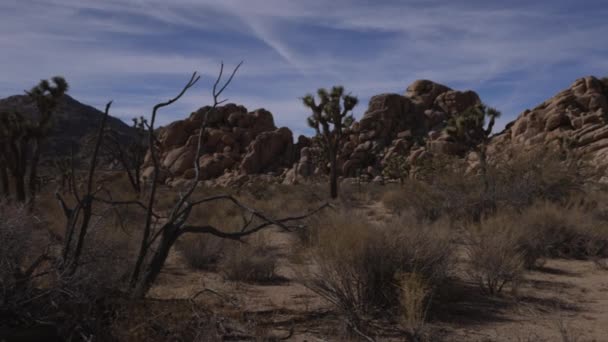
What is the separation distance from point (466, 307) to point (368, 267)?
1.34 meters

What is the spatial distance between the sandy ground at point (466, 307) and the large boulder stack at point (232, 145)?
5190 centimetres

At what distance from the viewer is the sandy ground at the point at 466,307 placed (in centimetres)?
492

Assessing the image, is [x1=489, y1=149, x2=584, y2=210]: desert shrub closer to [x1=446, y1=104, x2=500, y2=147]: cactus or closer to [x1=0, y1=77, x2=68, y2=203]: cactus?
[x1=446, y1=104, x2=500, y2=147]: cactus

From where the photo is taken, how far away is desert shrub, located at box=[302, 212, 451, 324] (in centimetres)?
533

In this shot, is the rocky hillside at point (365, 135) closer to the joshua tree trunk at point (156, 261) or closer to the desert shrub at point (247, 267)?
the desert shrub at point (247, 267)

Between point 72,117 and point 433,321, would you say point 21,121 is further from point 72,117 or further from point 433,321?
point 72,117

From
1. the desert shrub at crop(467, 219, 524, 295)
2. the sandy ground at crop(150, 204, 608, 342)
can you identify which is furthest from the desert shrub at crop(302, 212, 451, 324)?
the desert shrub at crop(467, 219, 524, 295)

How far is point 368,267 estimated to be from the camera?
546 centimetres

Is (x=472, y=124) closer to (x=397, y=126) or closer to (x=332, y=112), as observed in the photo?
(x=332, y=112)

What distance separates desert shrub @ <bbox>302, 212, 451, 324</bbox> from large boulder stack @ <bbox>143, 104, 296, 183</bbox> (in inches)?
2098

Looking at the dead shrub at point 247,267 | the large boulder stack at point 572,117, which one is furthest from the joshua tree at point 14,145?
the large boulder stack at point 572,117

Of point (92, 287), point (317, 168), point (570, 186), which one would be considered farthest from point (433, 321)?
point (317, 168)

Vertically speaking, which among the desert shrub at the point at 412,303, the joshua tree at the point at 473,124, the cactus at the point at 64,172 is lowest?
the desert shrub at the point at 412,303

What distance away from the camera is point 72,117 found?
196ft
